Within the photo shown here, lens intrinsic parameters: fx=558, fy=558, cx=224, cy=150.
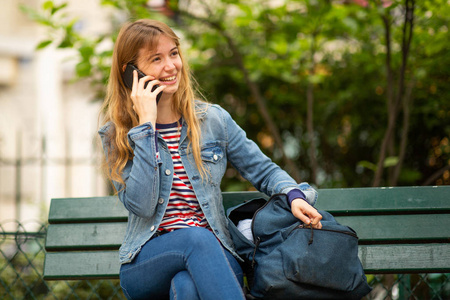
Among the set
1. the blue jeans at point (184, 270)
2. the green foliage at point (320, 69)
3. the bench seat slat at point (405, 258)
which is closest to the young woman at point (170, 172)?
the blue jeans at point (184, 270)

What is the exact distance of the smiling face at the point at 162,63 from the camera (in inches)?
100

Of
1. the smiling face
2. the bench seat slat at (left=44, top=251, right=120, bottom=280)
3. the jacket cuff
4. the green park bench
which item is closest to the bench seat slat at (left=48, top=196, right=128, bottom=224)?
the green park bench

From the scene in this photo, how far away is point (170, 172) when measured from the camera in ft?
8.20

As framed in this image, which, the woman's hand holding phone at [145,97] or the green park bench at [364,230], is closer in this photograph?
the woman's hand holding phone at [145,97]

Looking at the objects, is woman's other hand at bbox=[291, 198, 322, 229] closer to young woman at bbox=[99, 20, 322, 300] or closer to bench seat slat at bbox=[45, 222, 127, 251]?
young woman at bbox=[99, 20, 322, 300]

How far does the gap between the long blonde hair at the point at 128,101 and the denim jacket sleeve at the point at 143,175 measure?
9 cm

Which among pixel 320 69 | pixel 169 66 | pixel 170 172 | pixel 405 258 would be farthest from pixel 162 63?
pixel 320 69

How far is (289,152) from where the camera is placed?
206 inches

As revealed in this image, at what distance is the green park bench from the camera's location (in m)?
2.71

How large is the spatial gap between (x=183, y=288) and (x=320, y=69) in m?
3.17

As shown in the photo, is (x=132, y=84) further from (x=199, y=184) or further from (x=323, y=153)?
(x=323, y=153)

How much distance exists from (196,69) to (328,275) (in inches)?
107

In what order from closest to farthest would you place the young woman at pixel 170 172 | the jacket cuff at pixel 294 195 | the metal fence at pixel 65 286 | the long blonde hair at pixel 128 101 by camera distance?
1. the young woman at pixel 170 172
2. the jacket cuff at pixel 294 195
3. the long blonde hair at pixel 128 101
4. the metal fence at pixel 65 286

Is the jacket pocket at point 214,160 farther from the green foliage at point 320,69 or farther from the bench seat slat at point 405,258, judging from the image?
the green foliage at point 320,69
